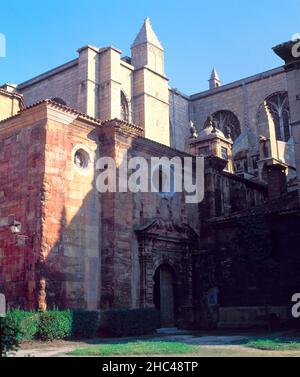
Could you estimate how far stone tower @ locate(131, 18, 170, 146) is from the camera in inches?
1469

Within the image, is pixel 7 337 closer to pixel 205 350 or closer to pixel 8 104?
pixel 205 350

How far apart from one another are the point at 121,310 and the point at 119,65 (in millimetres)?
22499

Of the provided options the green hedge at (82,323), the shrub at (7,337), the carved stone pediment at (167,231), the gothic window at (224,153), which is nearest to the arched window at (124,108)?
the gothic window at (224,153)

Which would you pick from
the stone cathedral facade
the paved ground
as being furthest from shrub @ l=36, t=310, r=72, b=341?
the stone cathedral facade

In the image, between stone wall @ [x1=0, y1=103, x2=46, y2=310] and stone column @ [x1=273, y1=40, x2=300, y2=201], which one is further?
stone column @ [x1=273, y1=40, x2=300, y2=201]

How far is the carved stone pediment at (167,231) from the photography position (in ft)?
66.4

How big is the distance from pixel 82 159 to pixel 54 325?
22.5ft

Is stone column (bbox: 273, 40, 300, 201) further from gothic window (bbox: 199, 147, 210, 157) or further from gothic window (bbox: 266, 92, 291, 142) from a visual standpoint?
gothic window (bbox: 266, 92, 291, 142)

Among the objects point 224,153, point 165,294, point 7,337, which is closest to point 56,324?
point 165,294

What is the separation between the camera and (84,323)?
16.4 m

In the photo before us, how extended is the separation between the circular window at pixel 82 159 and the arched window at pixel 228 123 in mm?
28312

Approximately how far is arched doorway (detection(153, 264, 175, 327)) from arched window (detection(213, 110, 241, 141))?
26.1 metres

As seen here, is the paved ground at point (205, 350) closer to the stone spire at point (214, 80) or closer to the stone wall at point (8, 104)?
the stone wall at point (8, 104)
